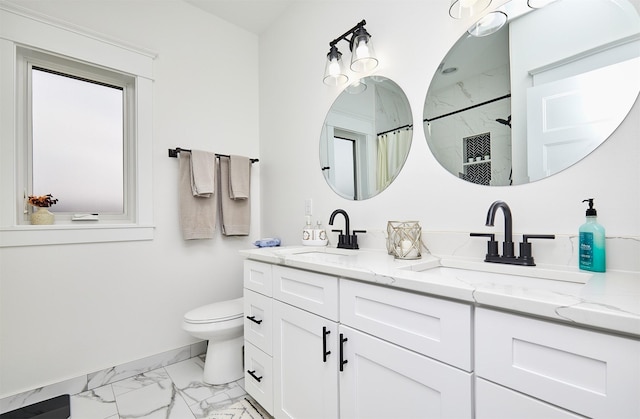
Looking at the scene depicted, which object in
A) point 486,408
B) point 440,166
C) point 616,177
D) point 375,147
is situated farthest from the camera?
point 375,147

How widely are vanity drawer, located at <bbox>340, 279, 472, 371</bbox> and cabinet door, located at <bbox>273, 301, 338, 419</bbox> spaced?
0.15 meters

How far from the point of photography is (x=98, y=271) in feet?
5.87

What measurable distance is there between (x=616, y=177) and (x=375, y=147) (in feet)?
3.19

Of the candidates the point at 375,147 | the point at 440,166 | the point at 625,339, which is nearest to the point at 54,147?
the point at 375,147

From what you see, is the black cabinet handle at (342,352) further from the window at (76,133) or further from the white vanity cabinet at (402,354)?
the window at (76,133)

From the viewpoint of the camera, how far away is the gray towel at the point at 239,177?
7.34 feet

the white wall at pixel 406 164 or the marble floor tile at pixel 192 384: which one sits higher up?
the white wall at pixel 406 164

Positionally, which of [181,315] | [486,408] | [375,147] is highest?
[375,147]

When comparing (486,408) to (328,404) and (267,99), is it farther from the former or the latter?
(267,99)

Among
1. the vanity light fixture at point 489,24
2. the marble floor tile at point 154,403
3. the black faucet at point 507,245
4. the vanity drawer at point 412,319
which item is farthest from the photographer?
Answer: the marble floor tile at point 154,403

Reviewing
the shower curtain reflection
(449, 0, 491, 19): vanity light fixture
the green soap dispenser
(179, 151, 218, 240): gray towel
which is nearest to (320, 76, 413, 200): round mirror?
the shower curtain reflection

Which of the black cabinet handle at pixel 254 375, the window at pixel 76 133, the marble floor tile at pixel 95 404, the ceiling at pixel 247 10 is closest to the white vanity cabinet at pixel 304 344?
the black cabinet handle at pixel 254 375

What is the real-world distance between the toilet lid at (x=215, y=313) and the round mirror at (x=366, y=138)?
96 centimetres

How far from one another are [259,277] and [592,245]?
1.28 m
